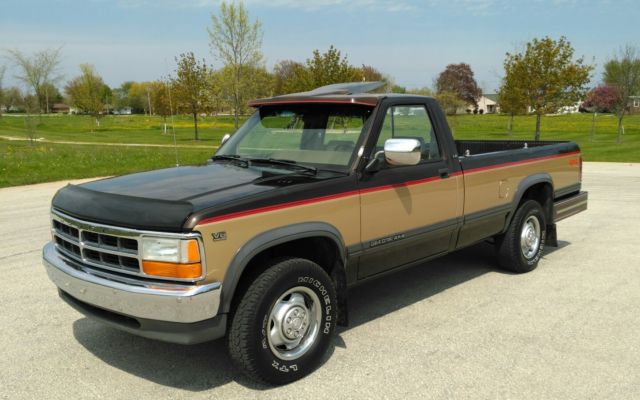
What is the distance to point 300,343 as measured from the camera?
12.5 ft

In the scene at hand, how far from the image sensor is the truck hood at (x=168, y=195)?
3.24 metres

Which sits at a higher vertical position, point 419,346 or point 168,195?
point 168,195

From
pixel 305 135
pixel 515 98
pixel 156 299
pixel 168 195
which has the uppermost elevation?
pixel 515 98

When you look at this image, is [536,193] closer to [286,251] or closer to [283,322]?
[286,251]

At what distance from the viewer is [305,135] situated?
4.58m

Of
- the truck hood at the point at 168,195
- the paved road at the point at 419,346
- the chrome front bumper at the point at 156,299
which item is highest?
the truck hood at the point at 168,195

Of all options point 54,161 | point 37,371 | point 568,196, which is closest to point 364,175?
point 37,371

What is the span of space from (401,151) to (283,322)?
146 centimetres

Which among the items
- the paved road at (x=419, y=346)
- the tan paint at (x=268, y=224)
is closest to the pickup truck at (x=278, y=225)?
the tan paint at (x=268, y=224)

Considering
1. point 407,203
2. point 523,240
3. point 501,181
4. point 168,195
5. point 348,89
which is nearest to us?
point 168,195

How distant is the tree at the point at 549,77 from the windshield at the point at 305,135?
2371 centimetres

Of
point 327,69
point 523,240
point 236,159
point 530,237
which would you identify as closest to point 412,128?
point 236,159

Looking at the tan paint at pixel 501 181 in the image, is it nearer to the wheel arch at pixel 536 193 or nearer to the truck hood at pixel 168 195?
the wheel arch at pixel 536 193

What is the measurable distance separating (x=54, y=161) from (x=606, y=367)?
57.9 feet
